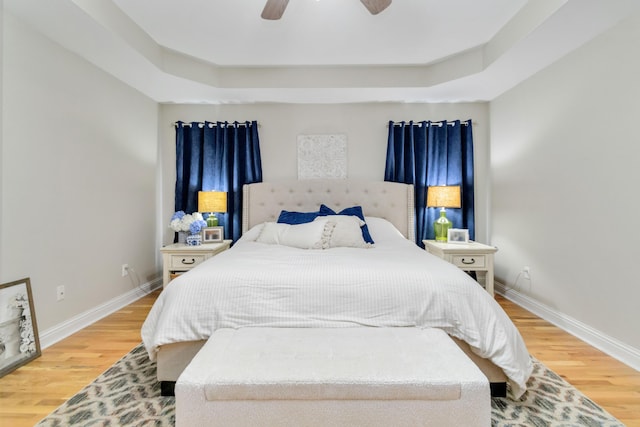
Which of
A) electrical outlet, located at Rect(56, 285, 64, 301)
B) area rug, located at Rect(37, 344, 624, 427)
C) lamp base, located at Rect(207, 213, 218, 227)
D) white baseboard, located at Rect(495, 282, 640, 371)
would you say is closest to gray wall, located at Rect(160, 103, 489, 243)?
lamp base, located at Rect(207, 213, 218, 227)

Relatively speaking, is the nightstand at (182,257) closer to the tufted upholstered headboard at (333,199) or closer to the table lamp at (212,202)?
the table lamp at (212,202)

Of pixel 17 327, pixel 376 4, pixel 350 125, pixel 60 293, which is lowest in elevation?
pixel 17 327

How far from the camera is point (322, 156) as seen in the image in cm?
387

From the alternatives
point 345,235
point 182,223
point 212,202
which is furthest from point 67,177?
point 345,235

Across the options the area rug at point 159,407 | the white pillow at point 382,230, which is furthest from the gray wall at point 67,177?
the white pillow at point 382,230

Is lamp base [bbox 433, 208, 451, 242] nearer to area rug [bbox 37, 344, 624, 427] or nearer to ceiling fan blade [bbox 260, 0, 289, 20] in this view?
area rug [bbox 37, 344, 624, 427]

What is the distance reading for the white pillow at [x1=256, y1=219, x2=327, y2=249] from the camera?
2.72 meters

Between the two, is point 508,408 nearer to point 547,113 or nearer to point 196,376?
point 196,376

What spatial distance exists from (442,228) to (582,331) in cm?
148

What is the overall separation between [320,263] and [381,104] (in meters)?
2.61

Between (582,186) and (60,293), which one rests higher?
(582,186)

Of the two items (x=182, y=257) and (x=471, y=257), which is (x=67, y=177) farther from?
(x=471, y=257)

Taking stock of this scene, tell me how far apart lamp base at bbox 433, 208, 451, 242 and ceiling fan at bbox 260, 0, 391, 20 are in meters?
2.23

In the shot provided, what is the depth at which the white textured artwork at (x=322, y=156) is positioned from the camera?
3861mm
